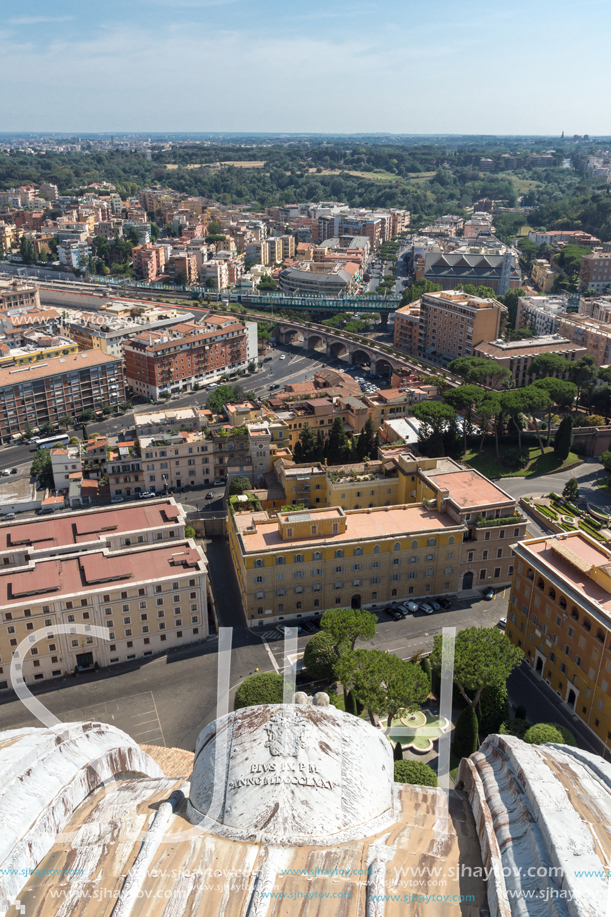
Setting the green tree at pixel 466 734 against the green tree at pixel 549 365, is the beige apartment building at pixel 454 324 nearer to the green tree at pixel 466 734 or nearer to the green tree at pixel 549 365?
the green tree at pixel 549 365

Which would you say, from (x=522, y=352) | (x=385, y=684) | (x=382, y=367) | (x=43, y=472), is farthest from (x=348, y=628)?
(x=382, y=367)

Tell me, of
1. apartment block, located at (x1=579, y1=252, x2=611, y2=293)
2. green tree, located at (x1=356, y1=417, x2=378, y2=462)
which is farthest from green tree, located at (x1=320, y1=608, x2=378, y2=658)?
apartment block, located at (x1=579, y1=252, x2=611, y2=293)

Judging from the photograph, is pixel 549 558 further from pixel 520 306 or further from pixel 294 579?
pixel 520 306

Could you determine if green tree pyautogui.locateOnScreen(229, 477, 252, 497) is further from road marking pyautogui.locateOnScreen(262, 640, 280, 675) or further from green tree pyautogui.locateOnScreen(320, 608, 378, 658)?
green tree pyautogui.locateOnScreen(320, 608, 378, 658)

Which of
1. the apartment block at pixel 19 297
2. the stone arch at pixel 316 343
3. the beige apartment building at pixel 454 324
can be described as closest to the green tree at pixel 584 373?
the beige apartment building at pixel 454 324

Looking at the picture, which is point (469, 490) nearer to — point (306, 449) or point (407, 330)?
point (306, 449)

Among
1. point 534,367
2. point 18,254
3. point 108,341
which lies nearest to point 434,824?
point 534,367
